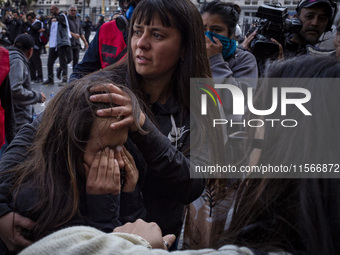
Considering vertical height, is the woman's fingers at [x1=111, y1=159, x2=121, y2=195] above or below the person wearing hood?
above

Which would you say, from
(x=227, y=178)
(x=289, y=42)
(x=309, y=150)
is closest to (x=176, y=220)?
(x=227, y=178)

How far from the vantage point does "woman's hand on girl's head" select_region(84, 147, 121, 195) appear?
134cm

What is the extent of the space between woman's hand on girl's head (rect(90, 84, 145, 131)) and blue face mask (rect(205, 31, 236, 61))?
1.56 meters

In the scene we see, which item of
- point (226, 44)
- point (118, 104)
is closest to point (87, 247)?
point (118, 104)

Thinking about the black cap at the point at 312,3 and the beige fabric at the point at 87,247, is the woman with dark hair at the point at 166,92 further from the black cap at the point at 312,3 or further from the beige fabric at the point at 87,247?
the black cap at the point at 312,3

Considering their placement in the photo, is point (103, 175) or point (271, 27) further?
point (271, 27)

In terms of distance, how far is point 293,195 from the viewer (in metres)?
0.99

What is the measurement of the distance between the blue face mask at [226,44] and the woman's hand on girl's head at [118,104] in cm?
156

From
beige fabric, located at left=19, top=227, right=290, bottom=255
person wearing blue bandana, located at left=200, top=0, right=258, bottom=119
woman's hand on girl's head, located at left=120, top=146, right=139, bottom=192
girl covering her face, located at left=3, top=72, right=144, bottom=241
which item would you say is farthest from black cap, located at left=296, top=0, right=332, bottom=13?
beige fabric, located at left=19, top=227, right=290, bottom=255

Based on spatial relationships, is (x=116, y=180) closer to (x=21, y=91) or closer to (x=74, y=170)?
(x=74, y=170)

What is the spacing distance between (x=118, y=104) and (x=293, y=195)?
70cm

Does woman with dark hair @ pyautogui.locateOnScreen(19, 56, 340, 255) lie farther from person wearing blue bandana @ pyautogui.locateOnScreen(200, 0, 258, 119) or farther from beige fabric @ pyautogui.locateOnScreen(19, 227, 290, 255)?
person wearing blue bandana @ pyautogui.locateOnScreen(200, 0, 258, 119)

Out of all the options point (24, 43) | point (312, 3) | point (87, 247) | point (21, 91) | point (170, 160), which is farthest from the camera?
point (24, 43)

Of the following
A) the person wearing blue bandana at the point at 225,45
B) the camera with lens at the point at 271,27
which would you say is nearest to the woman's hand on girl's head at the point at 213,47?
the person wearing blue bandana at the point at 225,45
